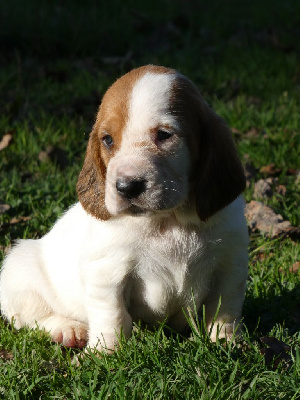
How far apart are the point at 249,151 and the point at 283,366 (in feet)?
12.4

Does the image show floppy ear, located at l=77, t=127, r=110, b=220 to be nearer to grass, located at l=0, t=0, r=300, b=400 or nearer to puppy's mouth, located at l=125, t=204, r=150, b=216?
puppy's mouth, located at l=125, t=204, r=150, b=216

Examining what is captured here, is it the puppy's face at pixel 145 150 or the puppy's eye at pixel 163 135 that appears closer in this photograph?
the puppy's face at pixel 145 150

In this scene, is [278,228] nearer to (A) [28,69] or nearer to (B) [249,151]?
(B) [249,151]

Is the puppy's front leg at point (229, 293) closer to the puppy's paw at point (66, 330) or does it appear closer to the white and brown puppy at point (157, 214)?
the white and brown puppy at point (157, 214)

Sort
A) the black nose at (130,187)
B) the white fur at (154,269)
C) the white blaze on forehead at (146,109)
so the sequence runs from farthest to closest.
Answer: the white fur at (154,269) < the white blaze on forehead at (146,109) < the black nose at (130,187)

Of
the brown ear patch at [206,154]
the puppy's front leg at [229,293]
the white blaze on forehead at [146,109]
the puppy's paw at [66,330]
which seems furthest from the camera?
the puppy's paw at [66,330]

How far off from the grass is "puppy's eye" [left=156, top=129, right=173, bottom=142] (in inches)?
45.4

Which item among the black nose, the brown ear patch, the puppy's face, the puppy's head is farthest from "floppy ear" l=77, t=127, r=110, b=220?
the brown ear patch

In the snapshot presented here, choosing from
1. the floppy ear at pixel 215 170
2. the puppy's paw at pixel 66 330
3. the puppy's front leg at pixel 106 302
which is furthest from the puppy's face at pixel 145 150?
the puppy's paw at pixel 66 330

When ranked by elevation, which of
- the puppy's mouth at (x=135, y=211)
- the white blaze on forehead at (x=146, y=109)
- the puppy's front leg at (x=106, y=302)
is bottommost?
the puppy's front leg at (x=106, y=302)

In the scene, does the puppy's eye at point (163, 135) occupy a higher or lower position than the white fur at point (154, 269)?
higher

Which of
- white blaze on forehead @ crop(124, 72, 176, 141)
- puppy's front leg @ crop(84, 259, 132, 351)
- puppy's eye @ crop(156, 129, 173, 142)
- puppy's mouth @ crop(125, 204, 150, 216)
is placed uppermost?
white blaze on forehead @ crop(124, 72, 176, 141)

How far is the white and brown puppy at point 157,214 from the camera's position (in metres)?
3.93

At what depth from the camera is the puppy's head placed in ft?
12.6
